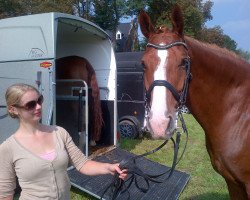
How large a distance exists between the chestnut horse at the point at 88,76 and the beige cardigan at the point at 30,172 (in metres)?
3.41

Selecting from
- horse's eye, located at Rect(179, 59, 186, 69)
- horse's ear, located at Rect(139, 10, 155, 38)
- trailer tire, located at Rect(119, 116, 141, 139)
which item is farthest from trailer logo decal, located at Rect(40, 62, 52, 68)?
trailer tire, located at Rect(119, 116, 141, 139)

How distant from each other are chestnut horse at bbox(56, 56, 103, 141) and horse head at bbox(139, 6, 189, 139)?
3.19m

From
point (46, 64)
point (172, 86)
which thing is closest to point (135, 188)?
point (46, 64)

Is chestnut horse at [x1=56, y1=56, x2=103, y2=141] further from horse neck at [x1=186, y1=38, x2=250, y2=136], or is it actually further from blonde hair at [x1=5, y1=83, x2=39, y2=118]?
blonde hair at [x1=5, y1=83, x2=39, y2=118]

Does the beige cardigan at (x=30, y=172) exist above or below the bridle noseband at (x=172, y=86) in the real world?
below

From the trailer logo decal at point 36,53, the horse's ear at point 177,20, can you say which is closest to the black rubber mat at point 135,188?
the trailer logo decal at point 36,53

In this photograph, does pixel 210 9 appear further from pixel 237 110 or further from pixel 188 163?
pixel 237 110

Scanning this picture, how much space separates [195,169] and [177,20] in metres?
3.98

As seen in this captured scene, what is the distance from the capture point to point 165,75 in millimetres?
2336

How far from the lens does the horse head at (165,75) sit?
2229mm

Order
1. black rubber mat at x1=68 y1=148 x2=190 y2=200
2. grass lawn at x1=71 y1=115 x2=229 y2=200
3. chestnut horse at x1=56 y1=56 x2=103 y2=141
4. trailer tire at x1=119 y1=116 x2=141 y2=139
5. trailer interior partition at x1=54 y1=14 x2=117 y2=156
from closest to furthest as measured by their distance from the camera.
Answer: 1. black rubber mat at x1=68 y1=148 x2=190 y2=200
2. grass lawn at x1=71 y1=115 x2=229 y2=200
3. trailer interior partition at x1=54 y1=14 x2=117 y2=156
4. chestnut horse at x1=56 y1=56 x2=103 y2=141
5. trailer tire at x1=119 y1=116 x2=141 y2=139

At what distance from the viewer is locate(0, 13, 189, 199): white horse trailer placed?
13.4ft

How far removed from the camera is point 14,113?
7.15ft

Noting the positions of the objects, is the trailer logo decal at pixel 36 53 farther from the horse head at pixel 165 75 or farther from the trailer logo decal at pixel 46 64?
the horse head at pixel 165 75
